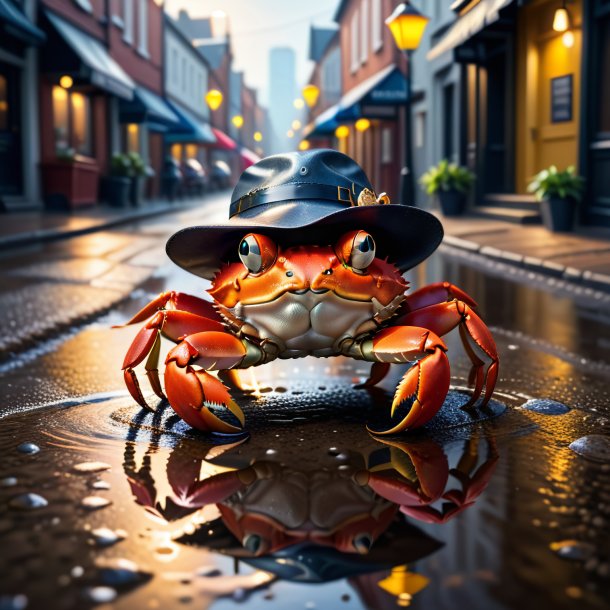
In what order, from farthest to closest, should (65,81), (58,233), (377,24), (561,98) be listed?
(377,24) → (65,81) → (561,98) → (58,233)

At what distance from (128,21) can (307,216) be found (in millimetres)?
26559

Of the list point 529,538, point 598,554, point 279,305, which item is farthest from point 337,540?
point 279,305

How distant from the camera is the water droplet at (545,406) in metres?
3.07

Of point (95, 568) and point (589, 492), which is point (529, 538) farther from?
point (95, 568)

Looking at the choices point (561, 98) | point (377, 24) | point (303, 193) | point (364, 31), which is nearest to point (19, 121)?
point (561, 98)

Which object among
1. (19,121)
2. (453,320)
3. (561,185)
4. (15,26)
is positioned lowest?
(453,320)

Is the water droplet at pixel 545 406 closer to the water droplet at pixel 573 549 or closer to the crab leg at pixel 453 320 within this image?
the crab leg at pixel 453 320

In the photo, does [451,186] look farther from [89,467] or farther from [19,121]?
[89,467]

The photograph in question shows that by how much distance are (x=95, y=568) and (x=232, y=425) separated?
39.1 inches

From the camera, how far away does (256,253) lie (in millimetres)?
2527

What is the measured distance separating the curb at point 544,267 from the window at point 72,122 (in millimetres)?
10897

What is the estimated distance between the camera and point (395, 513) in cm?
200

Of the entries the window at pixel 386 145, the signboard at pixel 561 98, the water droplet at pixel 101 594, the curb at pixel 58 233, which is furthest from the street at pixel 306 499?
the window at pixel 386 145

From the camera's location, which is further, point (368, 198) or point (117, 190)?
point (117, 190)
